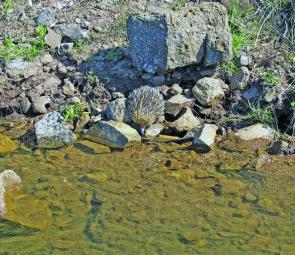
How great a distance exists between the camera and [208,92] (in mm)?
6691

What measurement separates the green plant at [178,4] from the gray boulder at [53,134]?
7.22 ft

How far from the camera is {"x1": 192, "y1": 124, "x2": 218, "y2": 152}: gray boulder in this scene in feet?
20.1

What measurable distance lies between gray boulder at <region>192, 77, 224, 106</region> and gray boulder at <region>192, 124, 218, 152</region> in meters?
0.48

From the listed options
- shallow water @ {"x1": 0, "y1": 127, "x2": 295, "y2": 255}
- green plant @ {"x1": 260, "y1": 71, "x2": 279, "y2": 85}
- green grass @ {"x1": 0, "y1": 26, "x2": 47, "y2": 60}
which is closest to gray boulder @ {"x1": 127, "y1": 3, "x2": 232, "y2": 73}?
green plant @ {"x1": 260, "y1": 71, "x2": 279, "y2": 85}

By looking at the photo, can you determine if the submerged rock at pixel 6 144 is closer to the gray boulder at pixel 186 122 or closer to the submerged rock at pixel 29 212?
the submerged rock at pixel 29 212

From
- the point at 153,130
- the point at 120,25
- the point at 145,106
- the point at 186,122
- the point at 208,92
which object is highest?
the point at 120,25

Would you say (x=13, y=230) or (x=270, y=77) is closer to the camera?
(x=13, y=230)

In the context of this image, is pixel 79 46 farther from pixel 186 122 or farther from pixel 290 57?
pixel 290 57

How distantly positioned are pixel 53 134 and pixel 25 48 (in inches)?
66.9

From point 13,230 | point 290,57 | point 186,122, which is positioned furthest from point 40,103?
point 290,57

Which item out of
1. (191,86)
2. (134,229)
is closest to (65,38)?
(191,86)

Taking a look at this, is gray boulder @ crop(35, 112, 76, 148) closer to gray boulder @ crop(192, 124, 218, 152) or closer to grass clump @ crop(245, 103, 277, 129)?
gray boulder @ crop(192, 124, 218, 152)

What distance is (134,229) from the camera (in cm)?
475

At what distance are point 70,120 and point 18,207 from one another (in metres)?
1.90
